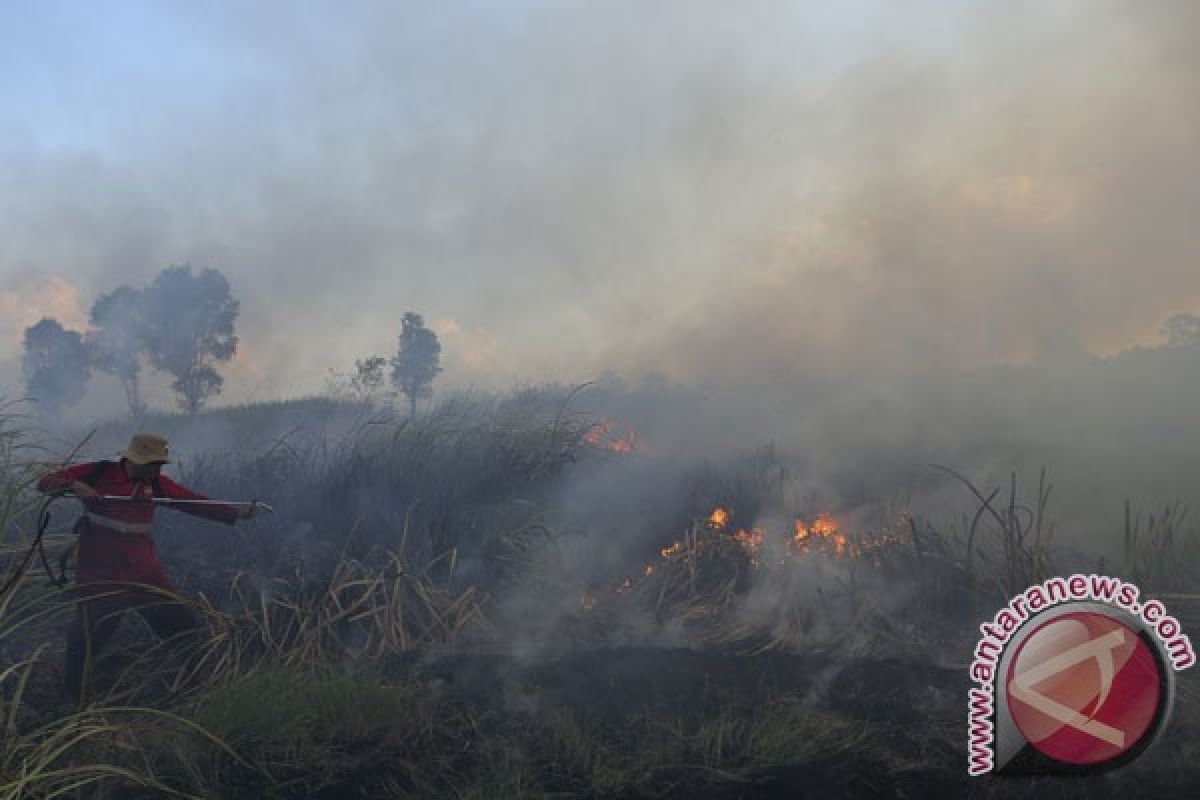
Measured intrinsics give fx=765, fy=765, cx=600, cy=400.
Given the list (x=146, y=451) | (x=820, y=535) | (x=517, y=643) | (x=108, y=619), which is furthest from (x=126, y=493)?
(x=820, y=535)

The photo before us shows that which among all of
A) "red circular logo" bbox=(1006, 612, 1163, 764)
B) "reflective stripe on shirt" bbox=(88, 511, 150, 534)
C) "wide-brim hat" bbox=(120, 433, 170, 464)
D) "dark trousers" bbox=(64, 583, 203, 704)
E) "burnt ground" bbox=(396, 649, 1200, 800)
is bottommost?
"burnt ground" bbox=(396, 649, 1200, 800)

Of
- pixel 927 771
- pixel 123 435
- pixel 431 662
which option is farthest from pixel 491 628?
pixel 123 435

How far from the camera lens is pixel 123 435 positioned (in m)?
16.4

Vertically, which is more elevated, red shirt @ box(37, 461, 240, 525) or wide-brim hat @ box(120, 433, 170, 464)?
wide-brim hat @ box(120, 433, 170, 464)

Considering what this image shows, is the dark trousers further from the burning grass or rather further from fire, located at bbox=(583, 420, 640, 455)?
fire, located at bbox=(583, 420, 640, 455)

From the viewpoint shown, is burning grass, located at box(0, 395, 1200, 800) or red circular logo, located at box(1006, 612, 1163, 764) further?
burning grass, located at box(0, 395, 1200, 800)

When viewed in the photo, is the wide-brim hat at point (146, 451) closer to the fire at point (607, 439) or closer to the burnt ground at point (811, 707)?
the burnt ground at point (811, 707)

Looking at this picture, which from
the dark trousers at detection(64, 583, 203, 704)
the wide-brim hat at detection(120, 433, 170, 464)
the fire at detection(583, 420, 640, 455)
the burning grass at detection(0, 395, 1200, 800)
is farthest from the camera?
the fire at detection(583, 420, 640, 455)

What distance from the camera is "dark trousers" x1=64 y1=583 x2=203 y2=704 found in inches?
230

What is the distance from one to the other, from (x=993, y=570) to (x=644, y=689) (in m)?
3.87

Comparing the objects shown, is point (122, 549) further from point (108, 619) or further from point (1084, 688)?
point (1084, 688)

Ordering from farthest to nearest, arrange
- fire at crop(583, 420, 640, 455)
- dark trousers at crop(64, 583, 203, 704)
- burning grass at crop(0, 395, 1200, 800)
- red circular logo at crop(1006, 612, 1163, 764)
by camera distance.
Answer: fire at crop(583, 420, 640, 455), dark trousers at crop(64, 583, 203, 704), burning grass at crop(0, 395, 1200, 800), red circular logo at crop(1006, 612, 1163, 764)

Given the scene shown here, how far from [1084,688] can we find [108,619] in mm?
6695

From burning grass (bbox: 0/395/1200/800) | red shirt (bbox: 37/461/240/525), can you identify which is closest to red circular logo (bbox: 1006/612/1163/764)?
burning grass (bbox: 0/395/1200/800)
